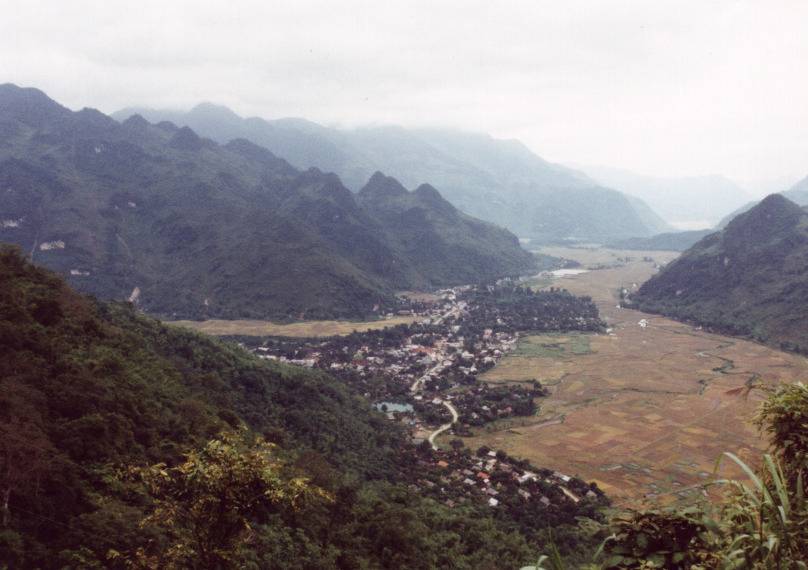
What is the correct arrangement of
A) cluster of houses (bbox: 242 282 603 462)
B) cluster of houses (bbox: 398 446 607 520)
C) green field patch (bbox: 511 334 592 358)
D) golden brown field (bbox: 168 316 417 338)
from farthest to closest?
golden brown field (bbox: 168 316 417 338) < green field patch (bbox: 511 334 592 358) < cluster of houses (bbox: 242 282 603 462) < cluster of houses (bbox: 398 446 607 520)

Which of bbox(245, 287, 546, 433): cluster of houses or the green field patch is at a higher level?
the green field patch

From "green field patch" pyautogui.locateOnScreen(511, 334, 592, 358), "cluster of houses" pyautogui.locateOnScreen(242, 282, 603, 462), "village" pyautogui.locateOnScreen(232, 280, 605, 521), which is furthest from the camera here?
"green field patch" pyautogui.locateOnScreen(511, 334, 592, 358)

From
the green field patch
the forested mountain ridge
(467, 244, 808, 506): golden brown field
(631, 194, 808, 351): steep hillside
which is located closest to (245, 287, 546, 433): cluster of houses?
the green field patch

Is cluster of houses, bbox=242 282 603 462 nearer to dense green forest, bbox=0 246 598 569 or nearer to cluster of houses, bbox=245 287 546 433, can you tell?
cluster of houses, bbox=245 287 546 433

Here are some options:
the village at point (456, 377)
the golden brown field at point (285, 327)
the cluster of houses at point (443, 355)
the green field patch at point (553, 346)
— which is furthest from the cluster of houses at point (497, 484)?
the golden brown field at point (285, 327)

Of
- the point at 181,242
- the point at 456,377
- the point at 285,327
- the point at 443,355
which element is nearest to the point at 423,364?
the point at 443,355

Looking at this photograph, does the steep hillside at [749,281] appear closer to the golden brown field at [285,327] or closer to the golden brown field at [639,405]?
Result: the golden brown field at [639,405]
